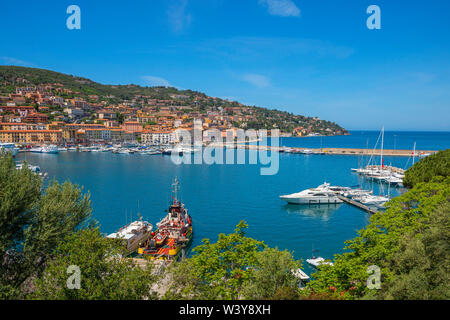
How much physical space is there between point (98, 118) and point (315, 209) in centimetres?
9785

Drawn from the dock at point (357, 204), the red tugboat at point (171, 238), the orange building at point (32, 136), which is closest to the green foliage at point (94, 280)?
the red tugboat at point (171, 238)

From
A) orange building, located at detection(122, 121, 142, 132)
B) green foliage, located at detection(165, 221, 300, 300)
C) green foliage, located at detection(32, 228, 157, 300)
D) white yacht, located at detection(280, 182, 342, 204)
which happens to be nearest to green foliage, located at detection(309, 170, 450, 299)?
green foliage, located at detection(165, 221, 300, 300)

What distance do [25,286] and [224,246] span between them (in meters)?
5.51

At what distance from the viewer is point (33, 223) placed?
7926mm

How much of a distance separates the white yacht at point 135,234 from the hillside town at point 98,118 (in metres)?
66.9

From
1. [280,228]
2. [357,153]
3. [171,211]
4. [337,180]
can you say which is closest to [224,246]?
[171,211]

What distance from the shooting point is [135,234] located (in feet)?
52.6

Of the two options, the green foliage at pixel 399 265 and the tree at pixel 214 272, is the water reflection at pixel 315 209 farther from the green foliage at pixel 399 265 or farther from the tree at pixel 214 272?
the tree at pixel 214 272

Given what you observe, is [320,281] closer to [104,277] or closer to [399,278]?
[399,278]

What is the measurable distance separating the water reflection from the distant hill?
10703 centimetres

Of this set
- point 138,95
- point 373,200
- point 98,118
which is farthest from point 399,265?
point 138,95

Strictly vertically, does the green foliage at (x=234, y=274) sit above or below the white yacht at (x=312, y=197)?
above

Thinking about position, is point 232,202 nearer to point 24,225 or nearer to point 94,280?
point 24,225

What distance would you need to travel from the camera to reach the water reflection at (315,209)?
72.5 ft
